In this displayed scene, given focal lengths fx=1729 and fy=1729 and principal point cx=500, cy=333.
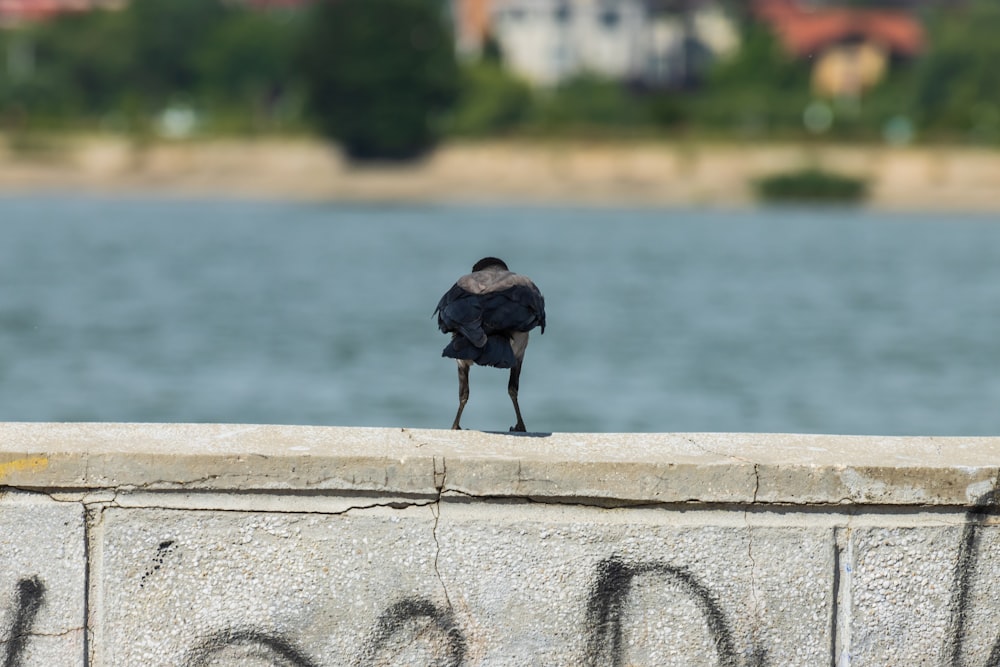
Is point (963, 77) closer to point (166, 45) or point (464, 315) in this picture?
point (166, 45)

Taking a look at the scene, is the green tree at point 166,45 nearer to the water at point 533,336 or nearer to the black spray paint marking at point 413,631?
the water at point 533,336

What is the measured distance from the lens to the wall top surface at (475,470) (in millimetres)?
5105

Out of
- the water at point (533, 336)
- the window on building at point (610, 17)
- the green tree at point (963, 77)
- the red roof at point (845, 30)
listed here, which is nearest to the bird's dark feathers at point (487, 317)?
the water at point (533, 336)

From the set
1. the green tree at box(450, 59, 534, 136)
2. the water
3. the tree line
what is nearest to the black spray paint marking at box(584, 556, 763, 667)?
the water

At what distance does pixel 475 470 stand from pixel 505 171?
296 feet

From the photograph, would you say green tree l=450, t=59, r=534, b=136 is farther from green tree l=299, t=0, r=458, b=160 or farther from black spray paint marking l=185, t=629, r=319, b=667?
black spray paint marking l=185, t=629, r=319, b=667

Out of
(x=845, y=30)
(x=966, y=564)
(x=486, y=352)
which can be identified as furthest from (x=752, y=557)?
(x=845, y=30)

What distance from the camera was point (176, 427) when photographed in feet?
18.2

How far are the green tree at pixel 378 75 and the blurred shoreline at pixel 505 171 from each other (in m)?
1.91

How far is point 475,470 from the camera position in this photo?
16.9ft

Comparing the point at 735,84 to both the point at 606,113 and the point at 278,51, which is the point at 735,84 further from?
the point at 278,51

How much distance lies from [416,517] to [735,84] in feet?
354

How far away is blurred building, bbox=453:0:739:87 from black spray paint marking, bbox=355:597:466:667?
437ft

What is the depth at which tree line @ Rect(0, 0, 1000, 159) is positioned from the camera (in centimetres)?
9638
